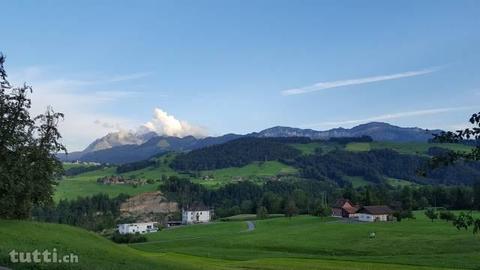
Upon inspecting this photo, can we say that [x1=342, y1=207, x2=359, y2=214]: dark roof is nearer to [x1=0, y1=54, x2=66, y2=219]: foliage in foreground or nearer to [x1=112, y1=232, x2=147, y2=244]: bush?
[x1=112, y1=232, x2=147, y2=244]: bush

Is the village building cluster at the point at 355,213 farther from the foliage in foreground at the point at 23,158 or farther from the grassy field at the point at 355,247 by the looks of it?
the foliage in foreground at the point at 23,158

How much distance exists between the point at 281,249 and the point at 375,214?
80.6m

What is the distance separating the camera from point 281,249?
91.9 metres

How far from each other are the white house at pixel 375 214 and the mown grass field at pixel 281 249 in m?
35.3

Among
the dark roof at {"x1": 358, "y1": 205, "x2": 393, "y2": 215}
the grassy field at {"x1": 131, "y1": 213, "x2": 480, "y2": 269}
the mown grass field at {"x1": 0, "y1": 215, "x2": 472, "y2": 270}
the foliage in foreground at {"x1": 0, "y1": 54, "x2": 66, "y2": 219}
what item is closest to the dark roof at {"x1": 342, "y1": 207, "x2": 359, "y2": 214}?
the dark roof at {"x1": 358, "y1": 205, "x2": 393, "y2": 215}

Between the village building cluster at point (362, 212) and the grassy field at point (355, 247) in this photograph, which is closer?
the grassy field at point (355, 247)

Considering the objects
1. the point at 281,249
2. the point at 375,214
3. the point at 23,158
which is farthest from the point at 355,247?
the point at 375,214

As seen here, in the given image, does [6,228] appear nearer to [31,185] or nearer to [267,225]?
[31,185]

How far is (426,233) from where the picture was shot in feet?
333

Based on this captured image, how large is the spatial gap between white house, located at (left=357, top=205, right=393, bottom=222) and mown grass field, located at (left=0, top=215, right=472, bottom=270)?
35340 mm

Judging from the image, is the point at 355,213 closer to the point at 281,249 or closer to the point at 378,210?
the point at 378,210

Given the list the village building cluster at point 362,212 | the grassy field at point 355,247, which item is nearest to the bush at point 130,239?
the grassy field at point 355,247

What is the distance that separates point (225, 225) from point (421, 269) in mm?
115336

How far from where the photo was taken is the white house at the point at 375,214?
162625 millimetres
